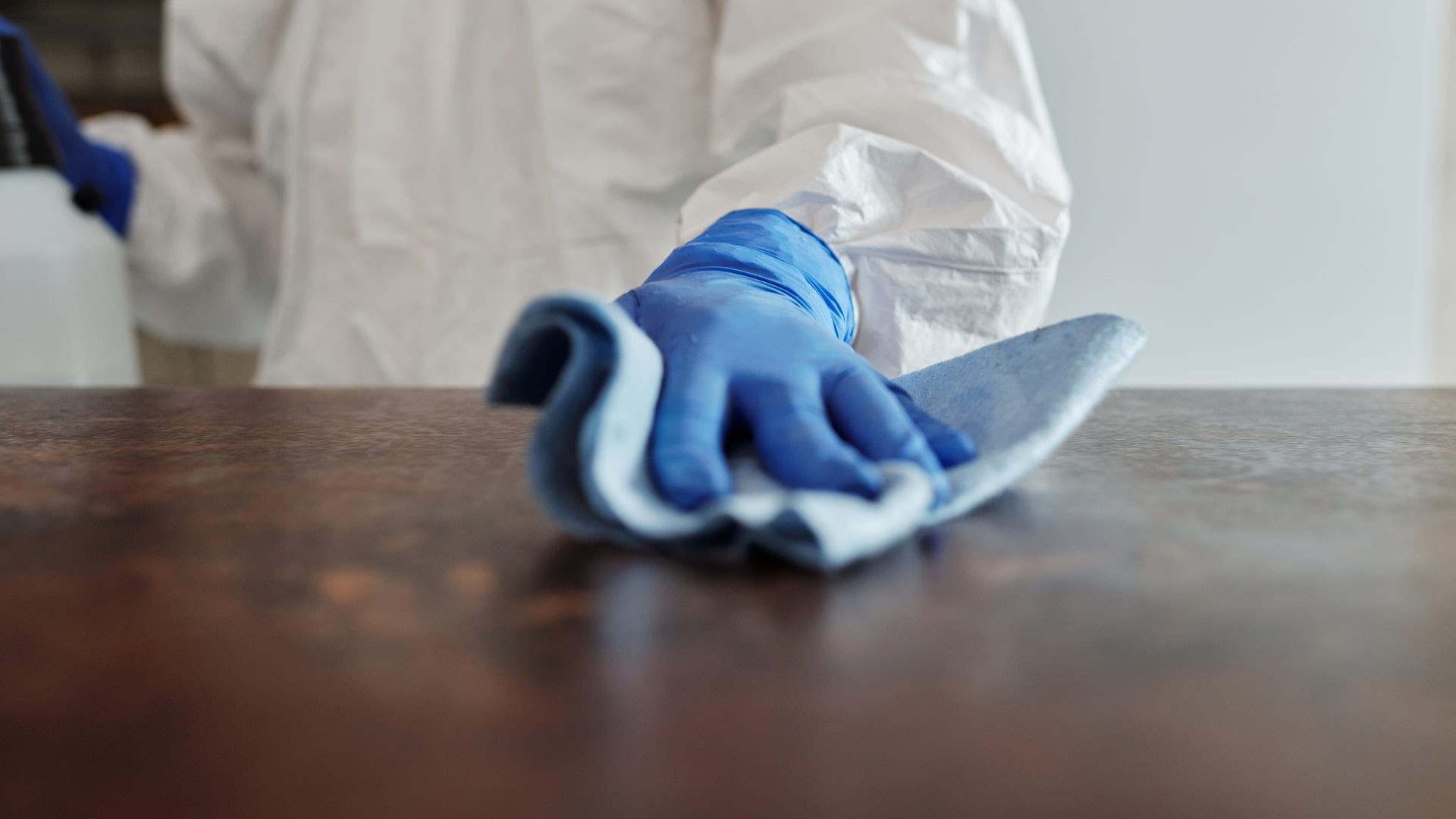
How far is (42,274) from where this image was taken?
4.70ft

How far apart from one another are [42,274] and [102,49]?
4.43ft

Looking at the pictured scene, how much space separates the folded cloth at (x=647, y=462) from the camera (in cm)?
34

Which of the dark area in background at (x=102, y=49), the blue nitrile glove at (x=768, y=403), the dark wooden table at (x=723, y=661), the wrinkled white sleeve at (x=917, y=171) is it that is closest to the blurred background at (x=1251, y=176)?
the wrinkled white sleeve at (x=917, y=171)

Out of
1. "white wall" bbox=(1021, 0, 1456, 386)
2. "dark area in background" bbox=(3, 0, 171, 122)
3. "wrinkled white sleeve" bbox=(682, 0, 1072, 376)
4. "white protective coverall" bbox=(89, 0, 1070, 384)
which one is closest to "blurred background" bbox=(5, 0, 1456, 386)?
"white wall" bbox=(1021, 0, 1456, 386)

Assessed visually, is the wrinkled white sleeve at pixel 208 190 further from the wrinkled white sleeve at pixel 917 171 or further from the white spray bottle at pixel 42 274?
the wrinkled white sleeve at pixel 917 171

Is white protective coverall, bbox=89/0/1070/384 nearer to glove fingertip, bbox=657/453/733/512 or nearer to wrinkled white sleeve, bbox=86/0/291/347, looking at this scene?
wrinkled white sleeve, bbox=86/0/291/347

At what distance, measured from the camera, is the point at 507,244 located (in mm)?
1375

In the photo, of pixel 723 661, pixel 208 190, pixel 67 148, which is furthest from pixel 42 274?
pixel 723 661

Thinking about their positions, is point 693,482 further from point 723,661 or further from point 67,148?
point 67,148

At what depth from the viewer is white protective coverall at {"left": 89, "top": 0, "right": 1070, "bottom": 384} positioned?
890mm

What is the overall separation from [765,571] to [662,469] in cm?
6

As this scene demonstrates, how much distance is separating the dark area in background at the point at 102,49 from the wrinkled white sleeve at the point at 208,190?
73cm

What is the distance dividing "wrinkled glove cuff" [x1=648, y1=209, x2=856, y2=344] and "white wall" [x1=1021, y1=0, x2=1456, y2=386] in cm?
63

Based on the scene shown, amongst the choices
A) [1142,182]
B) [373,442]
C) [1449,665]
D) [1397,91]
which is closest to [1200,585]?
[1449,665]
